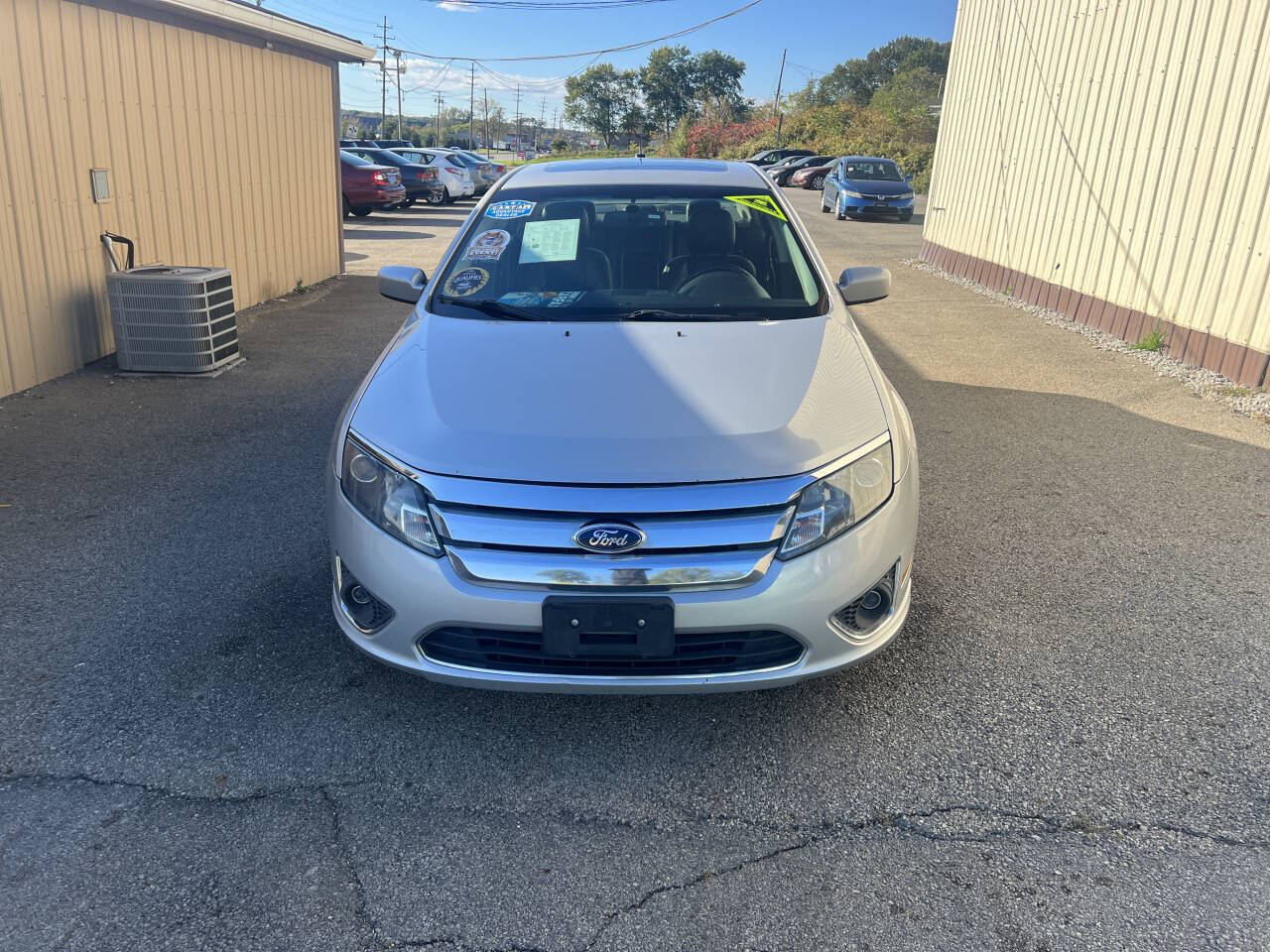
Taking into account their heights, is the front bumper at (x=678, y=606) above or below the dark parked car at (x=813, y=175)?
A: below

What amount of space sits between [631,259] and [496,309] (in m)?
0.69

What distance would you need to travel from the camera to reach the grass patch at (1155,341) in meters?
8.13

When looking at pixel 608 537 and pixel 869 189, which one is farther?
pixel 869 189

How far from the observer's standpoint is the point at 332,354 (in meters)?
8.14

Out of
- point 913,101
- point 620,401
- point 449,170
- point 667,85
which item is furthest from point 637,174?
point 667,85

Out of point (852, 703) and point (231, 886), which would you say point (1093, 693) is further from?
point (231, 886)

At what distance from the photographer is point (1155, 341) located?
8188 millimetres

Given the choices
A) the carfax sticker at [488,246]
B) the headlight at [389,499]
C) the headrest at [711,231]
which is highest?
the headrest at [711,231]

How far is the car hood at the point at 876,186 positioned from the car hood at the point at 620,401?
20.5 meters

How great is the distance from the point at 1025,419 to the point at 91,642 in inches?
224

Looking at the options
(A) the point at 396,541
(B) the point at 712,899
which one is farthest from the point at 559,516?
(B) the point at 712,899

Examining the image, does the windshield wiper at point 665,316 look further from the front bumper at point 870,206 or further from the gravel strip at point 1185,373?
the front bumper at point 870,206

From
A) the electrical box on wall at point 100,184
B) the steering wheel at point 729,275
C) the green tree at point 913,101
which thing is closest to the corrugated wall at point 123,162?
the electrical box on wall at point 100,184

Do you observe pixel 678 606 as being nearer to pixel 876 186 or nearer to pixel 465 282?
pixel 465 282
